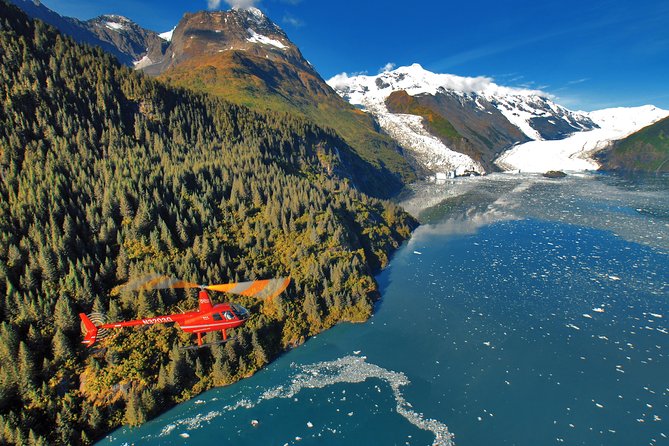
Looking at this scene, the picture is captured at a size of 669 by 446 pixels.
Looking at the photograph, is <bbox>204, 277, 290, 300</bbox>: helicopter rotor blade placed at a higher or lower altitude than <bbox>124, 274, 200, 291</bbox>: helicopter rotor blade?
lower

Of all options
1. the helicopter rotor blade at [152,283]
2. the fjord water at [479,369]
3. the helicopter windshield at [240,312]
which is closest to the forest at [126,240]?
the helicopter rotor blade at [152,283]

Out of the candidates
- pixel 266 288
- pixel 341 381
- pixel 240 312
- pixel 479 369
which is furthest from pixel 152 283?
pixel 479 369

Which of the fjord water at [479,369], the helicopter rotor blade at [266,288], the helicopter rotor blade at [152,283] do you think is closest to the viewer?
the fjord water at [479,369]

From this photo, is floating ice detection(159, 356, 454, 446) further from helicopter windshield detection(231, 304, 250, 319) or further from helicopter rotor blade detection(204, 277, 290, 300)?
helicopter rotor blade detection(204, 277, 290, 300)

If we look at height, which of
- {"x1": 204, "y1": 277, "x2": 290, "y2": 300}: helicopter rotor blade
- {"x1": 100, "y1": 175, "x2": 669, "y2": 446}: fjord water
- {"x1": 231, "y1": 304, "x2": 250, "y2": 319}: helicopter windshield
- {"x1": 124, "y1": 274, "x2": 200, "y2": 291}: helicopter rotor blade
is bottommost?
{"x1": 100, "y1": 175, "x2": 669, "y2": 446}: fjord water

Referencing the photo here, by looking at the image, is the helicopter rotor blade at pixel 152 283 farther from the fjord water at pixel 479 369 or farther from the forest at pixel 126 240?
the fjord water at pixel 479 369

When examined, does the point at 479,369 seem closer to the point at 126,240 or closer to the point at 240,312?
the point at 240,312

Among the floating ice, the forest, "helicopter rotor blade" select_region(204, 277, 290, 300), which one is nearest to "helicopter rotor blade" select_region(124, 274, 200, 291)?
the forest

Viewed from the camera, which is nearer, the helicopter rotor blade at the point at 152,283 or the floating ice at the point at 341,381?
the floating ice at the point at 341,381
